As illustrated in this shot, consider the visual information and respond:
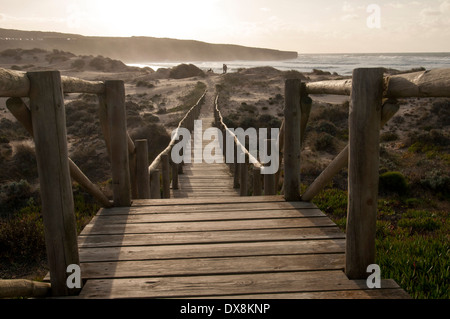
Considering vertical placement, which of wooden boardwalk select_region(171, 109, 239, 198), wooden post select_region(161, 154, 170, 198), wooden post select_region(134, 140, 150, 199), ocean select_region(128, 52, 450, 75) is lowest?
wooden boardwalk select_region(171, 109, 239, 198)

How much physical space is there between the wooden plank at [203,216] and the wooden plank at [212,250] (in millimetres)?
605

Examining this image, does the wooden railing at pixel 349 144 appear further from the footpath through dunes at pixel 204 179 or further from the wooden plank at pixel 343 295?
the footpath through dunes at pixel 204 179

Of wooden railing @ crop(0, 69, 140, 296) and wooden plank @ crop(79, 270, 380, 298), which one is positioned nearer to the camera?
wooden railing @ crop(0, 69, 140, 296)

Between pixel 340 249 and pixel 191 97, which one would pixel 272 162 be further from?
pixel 191 97

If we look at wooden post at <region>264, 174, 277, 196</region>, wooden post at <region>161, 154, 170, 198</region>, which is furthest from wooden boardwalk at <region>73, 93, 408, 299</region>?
wooden post at <region>161, 154, 170, 198</region>

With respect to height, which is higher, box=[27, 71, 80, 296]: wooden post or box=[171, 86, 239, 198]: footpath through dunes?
box=[27, 71, 80, 296]: wooden post

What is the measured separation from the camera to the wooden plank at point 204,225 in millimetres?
3301

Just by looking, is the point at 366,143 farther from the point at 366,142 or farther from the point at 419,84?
the point at 419,84

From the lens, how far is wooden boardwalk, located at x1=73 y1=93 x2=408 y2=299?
2.31 meters

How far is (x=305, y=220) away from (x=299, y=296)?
1.31 m

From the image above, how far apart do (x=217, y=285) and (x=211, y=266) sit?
255 mm

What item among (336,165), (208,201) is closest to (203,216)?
(208,201)

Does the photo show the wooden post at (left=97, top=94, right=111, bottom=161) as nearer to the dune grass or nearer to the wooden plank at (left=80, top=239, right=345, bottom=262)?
the wooden plank at (left=80, top=239, right=345, bottom=262)

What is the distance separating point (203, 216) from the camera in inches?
144
